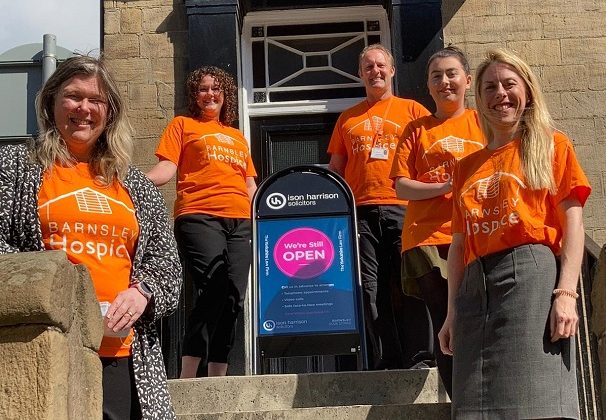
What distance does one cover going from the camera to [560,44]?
8.23 m

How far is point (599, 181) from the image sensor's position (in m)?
7.84

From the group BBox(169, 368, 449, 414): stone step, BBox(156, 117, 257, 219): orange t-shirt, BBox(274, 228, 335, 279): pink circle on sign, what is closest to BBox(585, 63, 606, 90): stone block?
BBox(274, 228, 335, 279): pink circle on sign

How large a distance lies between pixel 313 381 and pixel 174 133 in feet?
5.92

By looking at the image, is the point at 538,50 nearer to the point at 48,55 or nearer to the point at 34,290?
the point at 48,55

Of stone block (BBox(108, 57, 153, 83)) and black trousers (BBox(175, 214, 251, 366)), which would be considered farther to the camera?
stone block (BBox(108, 57, 153, 83))

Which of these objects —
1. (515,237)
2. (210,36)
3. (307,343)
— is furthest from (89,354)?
(210,36)

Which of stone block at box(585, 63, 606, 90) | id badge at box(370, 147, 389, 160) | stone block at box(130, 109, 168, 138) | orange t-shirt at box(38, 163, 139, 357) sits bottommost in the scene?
orange t-shirt at box(38, 163, 139, 357)

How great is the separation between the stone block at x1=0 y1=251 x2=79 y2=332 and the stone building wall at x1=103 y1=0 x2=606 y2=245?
4.95 m

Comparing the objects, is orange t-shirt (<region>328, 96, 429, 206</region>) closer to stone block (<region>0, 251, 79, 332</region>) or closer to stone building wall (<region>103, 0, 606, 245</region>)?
stone building wall (<region>103, 0, 606, 245</region>)

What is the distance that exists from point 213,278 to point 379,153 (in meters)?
1.19

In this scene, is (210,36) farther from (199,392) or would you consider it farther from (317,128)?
(199,392)

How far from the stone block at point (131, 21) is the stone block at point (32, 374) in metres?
5.67

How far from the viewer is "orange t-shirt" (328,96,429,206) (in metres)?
6.03

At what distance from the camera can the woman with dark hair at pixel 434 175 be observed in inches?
192
